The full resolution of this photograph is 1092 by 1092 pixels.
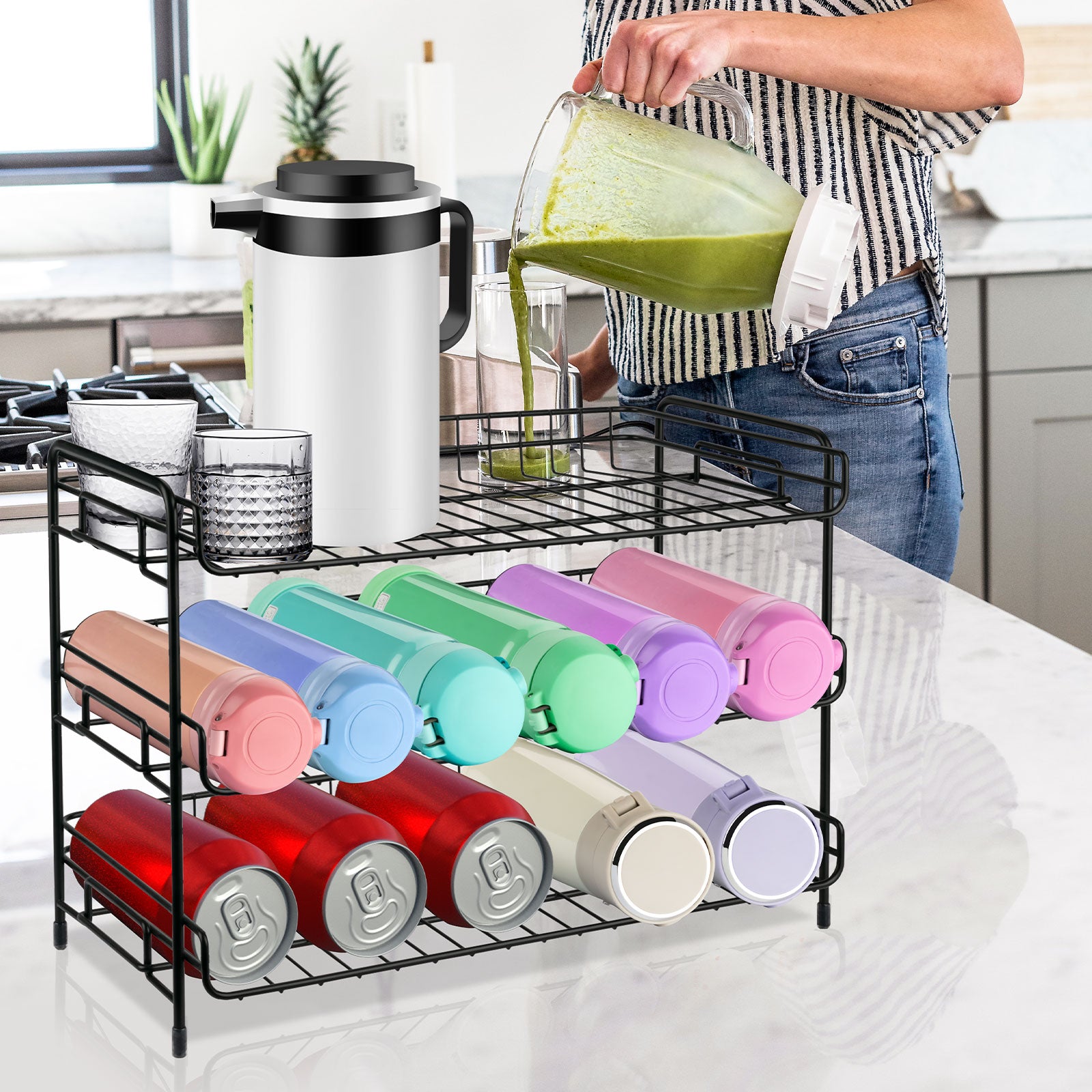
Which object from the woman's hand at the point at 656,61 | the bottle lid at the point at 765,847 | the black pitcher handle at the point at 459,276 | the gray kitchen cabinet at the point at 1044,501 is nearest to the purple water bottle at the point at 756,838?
the bottle lid at the point at 765,847

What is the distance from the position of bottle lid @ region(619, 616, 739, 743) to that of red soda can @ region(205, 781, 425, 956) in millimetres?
123

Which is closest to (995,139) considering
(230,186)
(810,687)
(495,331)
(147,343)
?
(230,186)

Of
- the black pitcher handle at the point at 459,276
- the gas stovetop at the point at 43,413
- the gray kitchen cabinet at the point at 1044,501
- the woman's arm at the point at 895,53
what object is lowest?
the gray kitchen cabinet at the point at 1044,501

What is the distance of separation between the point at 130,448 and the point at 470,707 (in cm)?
21

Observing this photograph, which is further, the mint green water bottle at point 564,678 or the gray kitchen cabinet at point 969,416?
the gray kitchen cabinet at point 969,416

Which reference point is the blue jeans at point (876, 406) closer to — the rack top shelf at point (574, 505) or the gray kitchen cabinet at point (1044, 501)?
the rack top shelf at point (574, 505)

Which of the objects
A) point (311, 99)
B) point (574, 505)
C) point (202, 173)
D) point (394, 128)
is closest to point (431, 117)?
point (394, 128)

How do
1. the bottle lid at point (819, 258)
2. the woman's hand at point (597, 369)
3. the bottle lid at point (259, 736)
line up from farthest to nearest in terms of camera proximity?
1. the woman's hand at point (597, 369)
2. the bottle lid at point (819, 258)
3. the bottle lid at point (259, 736)

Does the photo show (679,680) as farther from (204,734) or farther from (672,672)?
(204,734)

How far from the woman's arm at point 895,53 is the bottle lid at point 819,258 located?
7.8 inches

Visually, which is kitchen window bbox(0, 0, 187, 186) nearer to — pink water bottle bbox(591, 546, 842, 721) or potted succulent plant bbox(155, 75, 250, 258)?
potted succulent plant bbox(155, 75, 250, 258)

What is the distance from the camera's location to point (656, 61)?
84 centimetres

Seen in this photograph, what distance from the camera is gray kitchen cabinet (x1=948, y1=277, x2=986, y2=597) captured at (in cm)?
268

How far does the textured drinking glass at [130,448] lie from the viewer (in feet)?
2.19
